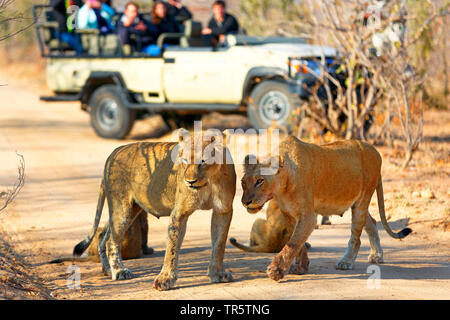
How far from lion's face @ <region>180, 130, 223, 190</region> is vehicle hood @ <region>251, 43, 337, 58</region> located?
6.63 metres

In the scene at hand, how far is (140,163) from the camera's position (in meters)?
6.02

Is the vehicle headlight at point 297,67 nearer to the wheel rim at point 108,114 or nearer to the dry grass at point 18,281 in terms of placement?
the wheel rim at point 108,114

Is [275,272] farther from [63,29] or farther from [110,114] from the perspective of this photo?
[63,29]

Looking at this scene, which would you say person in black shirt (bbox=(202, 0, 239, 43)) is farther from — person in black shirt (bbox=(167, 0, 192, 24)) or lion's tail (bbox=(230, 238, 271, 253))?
lion's tail (bbox=(230, 238, 271, 253))

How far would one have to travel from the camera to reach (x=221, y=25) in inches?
530

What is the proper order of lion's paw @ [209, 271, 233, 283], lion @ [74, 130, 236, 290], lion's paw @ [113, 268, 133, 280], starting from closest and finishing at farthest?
lion @ [74, 130, 236, 290] < lion's paw @ [209, 271, 233, 283] < lion's paw @ [113, 268, 133, 280]

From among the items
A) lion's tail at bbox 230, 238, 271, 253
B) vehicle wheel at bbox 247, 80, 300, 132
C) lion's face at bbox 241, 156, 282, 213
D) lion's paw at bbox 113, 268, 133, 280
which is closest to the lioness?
lion's face at bbox 241, 156, 282, 213

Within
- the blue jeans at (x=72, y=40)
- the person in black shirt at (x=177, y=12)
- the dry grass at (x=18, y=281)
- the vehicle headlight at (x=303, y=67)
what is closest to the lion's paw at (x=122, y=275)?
the dry grass at (x=18, y=281)

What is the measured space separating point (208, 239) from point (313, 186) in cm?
198

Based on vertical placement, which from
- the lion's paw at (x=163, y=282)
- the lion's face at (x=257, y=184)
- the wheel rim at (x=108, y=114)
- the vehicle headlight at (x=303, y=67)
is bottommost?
the lion's paw at (x=163, y=282)

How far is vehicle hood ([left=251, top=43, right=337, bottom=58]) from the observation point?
11.8 meters

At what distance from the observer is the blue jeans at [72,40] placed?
13.6m

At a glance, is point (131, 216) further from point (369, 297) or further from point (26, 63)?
point (26, 63)

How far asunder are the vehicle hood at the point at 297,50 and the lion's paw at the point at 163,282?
679 centimetres
